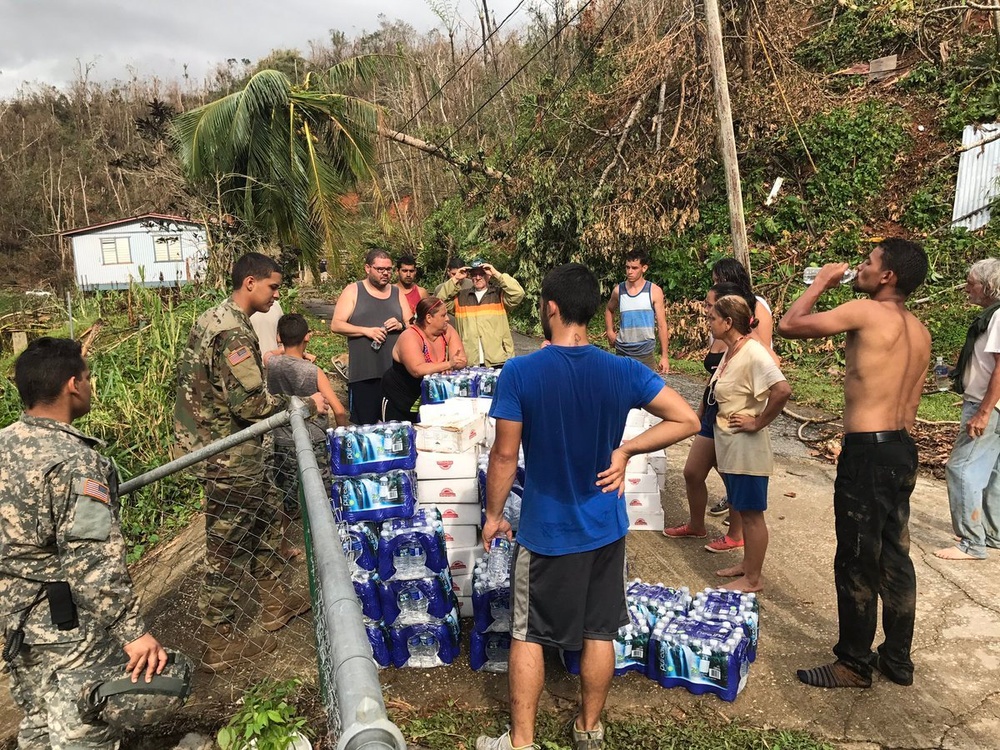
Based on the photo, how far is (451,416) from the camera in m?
4.14

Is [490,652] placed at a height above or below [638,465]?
below

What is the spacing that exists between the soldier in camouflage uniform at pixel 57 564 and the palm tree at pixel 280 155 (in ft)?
35.3

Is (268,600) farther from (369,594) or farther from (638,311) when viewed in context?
(638,311)

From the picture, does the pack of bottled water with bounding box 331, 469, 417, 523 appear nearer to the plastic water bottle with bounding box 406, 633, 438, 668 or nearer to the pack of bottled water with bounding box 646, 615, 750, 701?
the plastic water bottle with bounding box 406, 633, 438, 668

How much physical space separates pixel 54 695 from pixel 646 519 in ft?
11.5

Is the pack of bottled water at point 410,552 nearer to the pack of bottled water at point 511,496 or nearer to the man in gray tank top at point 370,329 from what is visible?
the pack of bottled water at point 511,496

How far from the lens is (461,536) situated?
12.6 ft

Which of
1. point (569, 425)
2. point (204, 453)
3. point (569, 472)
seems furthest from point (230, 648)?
point (569, 425)

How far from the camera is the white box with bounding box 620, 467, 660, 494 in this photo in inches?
178

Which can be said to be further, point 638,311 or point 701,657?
point 638,311

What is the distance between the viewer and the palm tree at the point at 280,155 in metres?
12.5

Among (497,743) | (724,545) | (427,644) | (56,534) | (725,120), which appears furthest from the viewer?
(725,120)

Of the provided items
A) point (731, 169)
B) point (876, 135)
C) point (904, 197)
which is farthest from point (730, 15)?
point (731, 169)

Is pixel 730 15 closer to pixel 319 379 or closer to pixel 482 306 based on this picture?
pixel 482 306
